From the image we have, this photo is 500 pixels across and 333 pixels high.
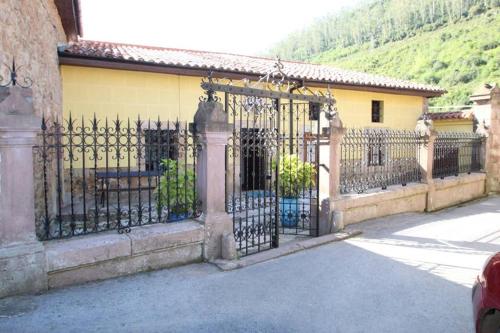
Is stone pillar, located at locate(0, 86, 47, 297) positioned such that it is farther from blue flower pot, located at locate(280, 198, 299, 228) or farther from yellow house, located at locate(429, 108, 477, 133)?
yellow house, located at locate(429, 108, 477, 133)

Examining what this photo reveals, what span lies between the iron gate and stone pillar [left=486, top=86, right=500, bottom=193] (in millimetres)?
8064

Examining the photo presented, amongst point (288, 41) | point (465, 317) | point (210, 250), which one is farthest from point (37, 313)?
point (288, 41)

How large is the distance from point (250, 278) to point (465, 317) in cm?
244

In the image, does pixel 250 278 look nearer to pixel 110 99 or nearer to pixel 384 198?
pixel 384 198

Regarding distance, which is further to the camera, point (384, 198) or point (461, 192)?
point (461, 192)

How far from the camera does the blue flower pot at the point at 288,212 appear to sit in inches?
318

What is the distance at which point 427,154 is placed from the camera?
402 inches

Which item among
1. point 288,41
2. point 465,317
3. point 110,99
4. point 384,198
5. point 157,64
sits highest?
point 288,41

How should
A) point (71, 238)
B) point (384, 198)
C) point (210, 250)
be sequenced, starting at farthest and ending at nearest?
point (384, 198)
point (210, 250)
point (71, 238)

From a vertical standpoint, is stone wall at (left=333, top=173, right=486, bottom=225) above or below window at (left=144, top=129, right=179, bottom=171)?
below

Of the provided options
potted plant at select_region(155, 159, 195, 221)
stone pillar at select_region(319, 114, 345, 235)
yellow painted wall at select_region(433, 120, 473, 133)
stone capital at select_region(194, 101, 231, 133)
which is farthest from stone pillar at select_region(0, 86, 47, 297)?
yellow painted wall at select_region(433, 120, 473, 133)

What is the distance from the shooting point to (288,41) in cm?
6078

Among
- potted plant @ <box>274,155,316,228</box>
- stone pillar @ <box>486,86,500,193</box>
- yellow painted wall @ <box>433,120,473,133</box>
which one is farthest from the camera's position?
yellow painted wall @ <box>433,120,473,133</box>

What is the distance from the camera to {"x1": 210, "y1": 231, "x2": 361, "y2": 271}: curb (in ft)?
18.0
